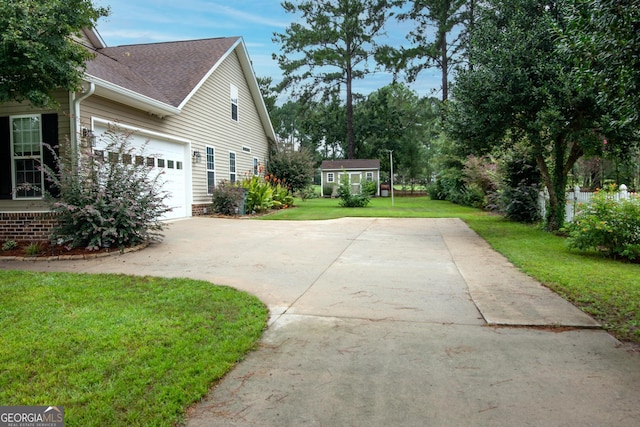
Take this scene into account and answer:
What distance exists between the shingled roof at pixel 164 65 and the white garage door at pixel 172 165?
1185 mm

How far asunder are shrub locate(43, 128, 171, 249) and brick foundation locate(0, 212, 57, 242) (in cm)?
109

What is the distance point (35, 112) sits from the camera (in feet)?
27.9

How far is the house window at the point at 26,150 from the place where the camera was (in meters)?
8.53

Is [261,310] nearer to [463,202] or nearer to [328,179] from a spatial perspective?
[463,202]

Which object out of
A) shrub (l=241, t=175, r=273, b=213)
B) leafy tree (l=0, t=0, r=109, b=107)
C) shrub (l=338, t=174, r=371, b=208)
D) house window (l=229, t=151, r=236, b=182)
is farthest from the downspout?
shrub (l=338, t=174, r=371, b=208)

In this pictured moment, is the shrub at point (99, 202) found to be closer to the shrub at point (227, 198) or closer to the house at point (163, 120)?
the house at point (163, 120)

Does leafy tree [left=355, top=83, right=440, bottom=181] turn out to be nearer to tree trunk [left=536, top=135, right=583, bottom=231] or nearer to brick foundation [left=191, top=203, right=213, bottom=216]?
brick foundation [left=191, top=203, right=213, bottom=216]

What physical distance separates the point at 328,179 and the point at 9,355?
36.1m

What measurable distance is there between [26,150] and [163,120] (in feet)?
13.5

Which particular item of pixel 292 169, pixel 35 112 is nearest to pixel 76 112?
pixel 35 112

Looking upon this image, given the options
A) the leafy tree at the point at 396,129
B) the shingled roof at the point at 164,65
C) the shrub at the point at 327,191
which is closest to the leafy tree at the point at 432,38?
the leafy tree at the point at 396,129

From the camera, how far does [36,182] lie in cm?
853

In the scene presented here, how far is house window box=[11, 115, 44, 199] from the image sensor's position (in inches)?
336

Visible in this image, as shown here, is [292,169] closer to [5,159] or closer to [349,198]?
[349,198]
